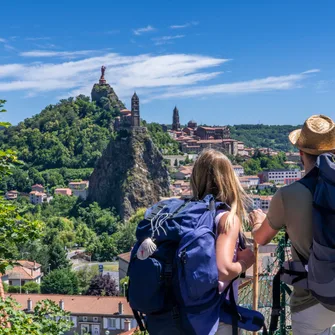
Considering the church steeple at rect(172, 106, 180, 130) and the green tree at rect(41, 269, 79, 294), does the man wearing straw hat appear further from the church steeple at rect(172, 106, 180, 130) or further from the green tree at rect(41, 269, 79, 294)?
the church steeple at rect(172, 106, 180, 130)

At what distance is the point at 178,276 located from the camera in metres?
2.04

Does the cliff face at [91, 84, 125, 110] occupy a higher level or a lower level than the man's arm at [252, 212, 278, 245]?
higher

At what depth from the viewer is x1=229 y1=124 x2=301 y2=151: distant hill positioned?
16575cm

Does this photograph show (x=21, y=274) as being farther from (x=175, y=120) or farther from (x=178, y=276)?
(x=175, y=120)

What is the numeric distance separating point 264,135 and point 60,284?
14956 centimetres

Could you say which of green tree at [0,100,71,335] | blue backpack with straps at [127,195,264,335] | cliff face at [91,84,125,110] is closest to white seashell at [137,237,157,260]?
blue backpack with straps at [127,195,264,335]

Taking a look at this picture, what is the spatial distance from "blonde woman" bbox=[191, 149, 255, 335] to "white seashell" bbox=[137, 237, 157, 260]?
0.25 metres

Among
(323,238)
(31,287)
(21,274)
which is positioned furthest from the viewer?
(21,274)

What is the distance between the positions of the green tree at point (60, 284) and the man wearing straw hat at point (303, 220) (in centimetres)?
3312

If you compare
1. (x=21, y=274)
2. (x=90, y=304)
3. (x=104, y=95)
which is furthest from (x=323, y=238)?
(x=104, y=95)

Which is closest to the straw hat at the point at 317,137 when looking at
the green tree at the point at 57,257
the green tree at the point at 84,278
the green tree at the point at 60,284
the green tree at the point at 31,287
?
the green tree at the point at 60,284

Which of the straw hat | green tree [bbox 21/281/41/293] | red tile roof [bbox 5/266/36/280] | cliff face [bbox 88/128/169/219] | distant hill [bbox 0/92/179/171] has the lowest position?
green tree [bbox 21/281/41/293]

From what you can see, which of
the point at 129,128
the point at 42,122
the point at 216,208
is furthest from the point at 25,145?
the point at 216,208

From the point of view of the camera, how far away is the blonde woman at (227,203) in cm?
214
